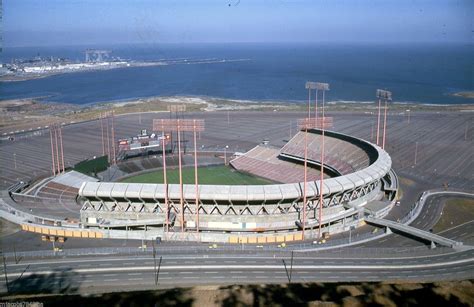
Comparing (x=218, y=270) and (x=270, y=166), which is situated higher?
(x=270, y=166)

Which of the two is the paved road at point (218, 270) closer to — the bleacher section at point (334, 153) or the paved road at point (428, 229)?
the paved road at point (428, 229)

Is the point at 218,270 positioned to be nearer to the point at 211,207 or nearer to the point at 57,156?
the point at 211,207

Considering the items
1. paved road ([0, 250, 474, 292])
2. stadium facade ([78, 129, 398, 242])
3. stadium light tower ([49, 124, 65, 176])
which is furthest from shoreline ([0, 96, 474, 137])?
paved road ([0, 250, 474, 292])

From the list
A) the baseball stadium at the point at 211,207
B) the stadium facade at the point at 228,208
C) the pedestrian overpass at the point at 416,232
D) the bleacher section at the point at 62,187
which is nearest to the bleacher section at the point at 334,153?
the baseball stadium at the point at 211,207

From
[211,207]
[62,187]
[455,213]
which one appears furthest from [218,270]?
[62,187]

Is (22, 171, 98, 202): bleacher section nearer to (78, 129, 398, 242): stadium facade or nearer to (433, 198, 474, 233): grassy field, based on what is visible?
(78, 129, 398, 242): stadium facade
